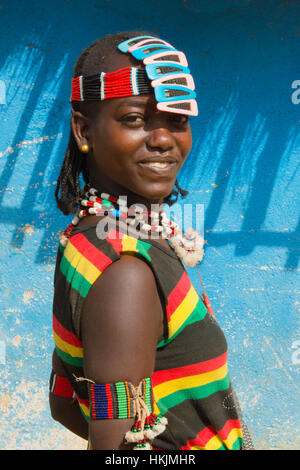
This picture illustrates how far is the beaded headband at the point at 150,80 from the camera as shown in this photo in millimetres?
1177

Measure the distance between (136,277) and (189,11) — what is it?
2461 millimetres

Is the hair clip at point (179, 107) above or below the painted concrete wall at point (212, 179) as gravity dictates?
above

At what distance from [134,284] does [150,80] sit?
556 mm

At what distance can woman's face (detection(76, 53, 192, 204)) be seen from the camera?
1.18 m

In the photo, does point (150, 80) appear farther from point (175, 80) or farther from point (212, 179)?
point (212, 179)

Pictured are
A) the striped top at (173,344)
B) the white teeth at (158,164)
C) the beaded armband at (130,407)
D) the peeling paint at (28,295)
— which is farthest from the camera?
the peeling paint at (28,295)

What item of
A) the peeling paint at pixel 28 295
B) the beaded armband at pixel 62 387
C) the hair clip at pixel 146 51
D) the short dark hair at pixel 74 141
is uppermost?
the hair clip at pixel 146 51

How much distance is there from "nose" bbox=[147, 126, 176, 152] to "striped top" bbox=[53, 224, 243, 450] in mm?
245

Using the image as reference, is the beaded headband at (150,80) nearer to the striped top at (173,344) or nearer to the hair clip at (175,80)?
the hair clip at (175,80)

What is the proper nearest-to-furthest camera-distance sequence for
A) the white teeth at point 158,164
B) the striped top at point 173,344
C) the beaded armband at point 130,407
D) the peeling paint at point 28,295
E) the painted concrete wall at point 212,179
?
the beaded armband at point 130,407 → the striped top at point 173,344 → the white teeth at point 158,164 → the painted concrete wall at point 212,179 → the peeling paint at point 28,295

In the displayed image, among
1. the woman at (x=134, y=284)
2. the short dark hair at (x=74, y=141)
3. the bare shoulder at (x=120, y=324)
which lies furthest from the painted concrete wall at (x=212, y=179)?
the bare shoulder at (x=120, y=324)

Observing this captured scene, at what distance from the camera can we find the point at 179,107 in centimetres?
122

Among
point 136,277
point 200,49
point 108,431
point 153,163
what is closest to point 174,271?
point 136,277

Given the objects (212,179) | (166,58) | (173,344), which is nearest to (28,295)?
(212,179)
